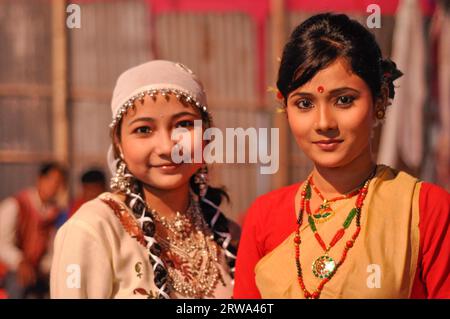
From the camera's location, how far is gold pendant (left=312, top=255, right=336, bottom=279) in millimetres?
3387

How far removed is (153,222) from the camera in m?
4.12

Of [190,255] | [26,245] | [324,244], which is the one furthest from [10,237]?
[324,244]

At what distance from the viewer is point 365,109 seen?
Answer: 3387mm

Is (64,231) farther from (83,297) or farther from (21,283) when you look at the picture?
(21,283)

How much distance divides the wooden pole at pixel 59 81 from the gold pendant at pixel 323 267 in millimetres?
7497

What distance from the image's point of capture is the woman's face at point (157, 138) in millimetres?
4004

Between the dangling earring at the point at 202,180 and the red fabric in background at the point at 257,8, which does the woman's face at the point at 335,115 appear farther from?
the red fabric in background at the point at 257,8

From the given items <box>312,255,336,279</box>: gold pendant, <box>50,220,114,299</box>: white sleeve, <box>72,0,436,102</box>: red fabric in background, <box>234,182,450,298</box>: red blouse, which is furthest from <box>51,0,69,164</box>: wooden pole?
<box>312,255,336,279</box>: gold pendant

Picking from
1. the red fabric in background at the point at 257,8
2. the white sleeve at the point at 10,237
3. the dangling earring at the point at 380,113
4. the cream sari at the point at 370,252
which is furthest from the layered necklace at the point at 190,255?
the red fabric in background at the point at 257,8

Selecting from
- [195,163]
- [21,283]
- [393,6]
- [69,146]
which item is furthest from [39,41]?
[195,163]

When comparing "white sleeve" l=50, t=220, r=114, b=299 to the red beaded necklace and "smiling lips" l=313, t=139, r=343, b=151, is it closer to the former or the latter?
the red beaded necklace

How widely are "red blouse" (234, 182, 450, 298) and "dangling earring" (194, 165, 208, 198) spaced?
2.34 ft

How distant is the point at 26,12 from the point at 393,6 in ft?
12.8

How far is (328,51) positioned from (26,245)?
6069 mm
